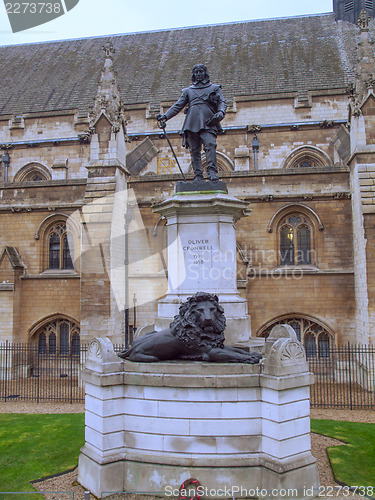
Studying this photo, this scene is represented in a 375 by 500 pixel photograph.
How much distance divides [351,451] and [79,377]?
→ 930cm

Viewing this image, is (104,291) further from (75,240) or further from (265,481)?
(265,481)

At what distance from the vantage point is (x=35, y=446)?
823cm

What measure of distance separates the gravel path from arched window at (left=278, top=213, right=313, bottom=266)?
5.87 m

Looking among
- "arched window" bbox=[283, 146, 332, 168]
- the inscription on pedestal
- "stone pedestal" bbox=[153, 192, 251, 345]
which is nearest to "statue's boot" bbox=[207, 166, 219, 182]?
"stone pedestal" bbox=[153, 192, 251, 345]

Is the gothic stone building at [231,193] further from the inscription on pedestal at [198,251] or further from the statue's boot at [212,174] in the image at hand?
the inscription on pedestal at [198,251]

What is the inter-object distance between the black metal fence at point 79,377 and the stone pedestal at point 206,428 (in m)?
6.09

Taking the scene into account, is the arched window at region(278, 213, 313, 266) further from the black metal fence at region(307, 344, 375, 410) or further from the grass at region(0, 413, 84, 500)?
the grass at region(0, 413, 84, 500)

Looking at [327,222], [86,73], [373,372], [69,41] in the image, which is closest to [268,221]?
[327,222]

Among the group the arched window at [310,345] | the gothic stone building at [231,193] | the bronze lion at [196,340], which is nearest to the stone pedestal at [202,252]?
the bronze lion at [196,340]

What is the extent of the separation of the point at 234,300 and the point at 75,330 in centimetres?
1116

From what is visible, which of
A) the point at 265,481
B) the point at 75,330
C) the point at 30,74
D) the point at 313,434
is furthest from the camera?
the point at 30,74

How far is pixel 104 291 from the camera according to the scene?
1502 centimetres

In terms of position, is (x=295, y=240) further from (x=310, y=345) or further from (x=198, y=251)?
→ (x=198, y=251)

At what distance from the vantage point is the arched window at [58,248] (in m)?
17.3
